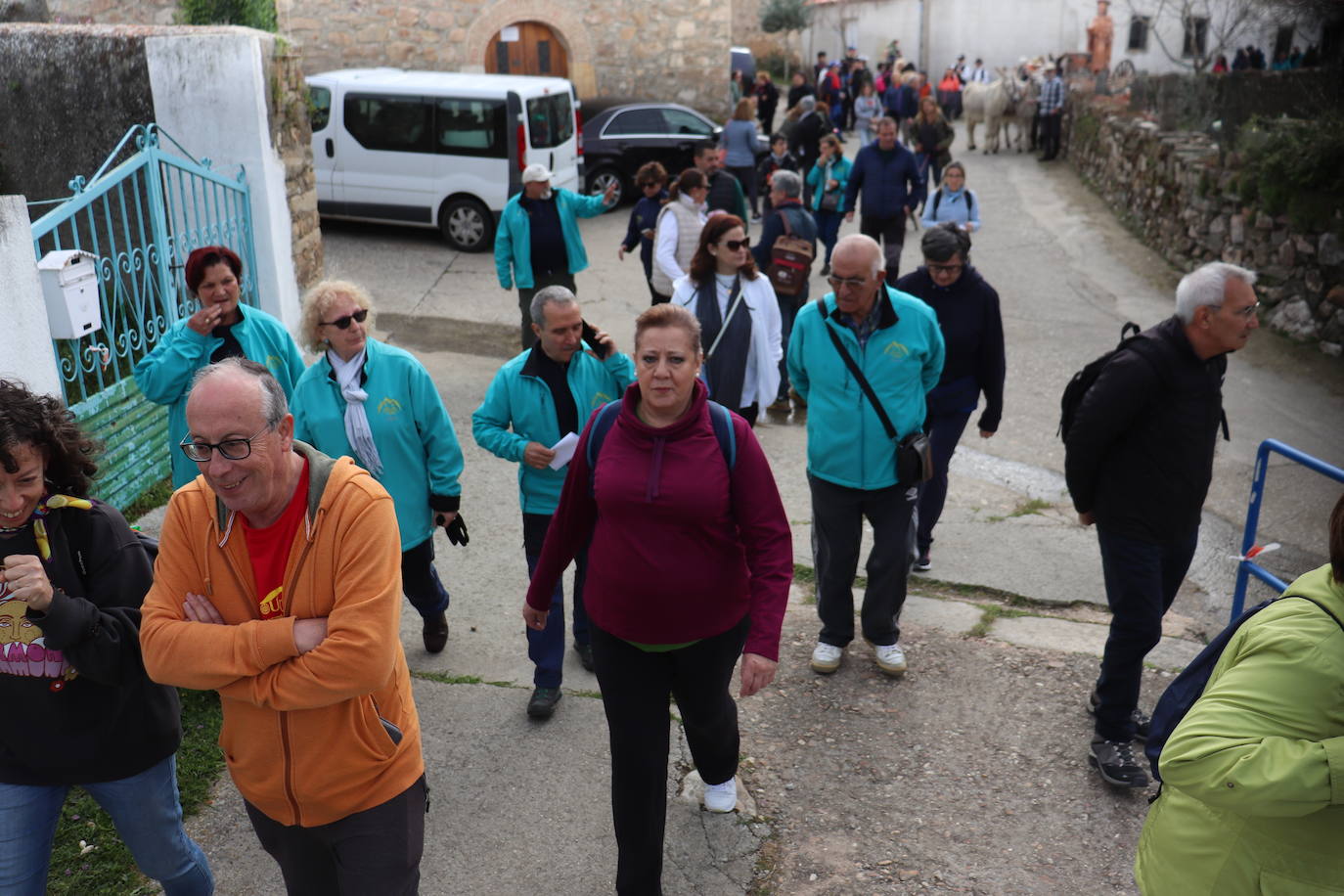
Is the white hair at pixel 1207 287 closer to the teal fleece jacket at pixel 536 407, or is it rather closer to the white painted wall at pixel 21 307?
the teal fleece jacket at pixel 536 407

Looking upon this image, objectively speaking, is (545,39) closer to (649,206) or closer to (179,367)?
(649,206)

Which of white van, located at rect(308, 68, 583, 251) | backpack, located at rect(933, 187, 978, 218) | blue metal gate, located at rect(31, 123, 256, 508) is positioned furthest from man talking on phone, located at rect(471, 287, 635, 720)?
white van, located at rect(308, 68, 583, 251)

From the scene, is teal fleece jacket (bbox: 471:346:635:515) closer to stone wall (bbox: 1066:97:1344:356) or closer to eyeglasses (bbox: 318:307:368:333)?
eyeglasses (bbox: 318:307:368:333)

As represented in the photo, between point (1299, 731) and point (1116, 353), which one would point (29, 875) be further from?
point (1116, 353)

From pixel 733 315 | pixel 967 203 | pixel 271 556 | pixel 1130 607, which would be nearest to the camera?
pixel 271 556

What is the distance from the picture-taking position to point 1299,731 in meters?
2.15

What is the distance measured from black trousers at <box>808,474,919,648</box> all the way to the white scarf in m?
1.81

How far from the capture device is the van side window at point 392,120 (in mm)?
13656

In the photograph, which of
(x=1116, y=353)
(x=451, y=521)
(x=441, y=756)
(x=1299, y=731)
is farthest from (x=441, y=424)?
(x=1299, y=731)

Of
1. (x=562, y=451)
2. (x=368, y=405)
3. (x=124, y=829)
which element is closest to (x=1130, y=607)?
(x=562, y=451)

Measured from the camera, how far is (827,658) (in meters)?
4.93

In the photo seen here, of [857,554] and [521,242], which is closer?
[857,554]

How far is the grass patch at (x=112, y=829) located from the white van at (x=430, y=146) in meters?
10.1

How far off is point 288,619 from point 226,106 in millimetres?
6285
